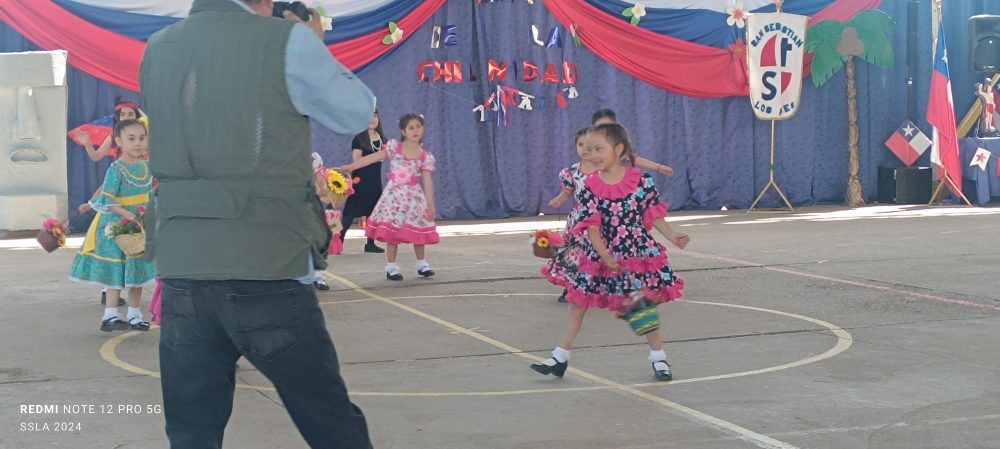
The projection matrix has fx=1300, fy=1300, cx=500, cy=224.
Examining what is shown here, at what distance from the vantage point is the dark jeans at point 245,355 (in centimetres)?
351

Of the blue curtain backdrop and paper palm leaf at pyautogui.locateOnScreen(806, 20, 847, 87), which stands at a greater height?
paper palm leaf at pyautogui.locateOnScreen(806, 20, 847, 87)

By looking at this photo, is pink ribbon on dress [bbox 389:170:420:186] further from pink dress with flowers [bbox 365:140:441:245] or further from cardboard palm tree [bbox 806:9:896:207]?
cardboard palm tree [bbox 806:9:896:207]

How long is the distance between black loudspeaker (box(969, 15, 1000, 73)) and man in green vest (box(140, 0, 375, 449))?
16.8 metres

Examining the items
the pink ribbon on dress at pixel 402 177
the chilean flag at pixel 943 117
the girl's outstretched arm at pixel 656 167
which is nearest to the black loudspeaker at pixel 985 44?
the chilean flag at pixel 943 117

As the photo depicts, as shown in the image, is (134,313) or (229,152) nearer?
(229,152)

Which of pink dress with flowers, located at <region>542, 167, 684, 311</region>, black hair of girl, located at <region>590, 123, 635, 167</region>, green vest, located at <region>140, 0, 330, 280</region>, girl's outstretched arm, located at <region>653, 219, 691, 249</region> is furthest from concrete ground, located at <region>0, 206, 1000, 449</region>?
green vest, located at <region>140, 0, 330, 280</region>

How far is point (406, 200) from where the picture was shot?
10.8 meters

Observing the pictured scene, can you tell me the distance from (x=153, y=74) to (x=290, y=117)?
1.37 ft

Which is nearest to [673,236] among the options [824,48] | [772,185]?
[772,185]

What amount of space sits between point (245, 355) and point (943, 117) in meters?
16.7

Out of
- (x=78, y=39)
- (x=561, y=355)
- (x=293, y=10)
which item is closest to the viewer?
(x=561, y=355)

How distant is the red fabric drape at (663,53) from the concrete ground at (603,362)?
608 cm

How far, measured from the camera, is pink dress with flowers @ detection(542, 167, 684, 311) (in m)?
6.59

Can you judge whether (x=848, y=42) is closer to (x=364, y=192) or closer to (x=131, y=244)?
(x=364, y=192)
